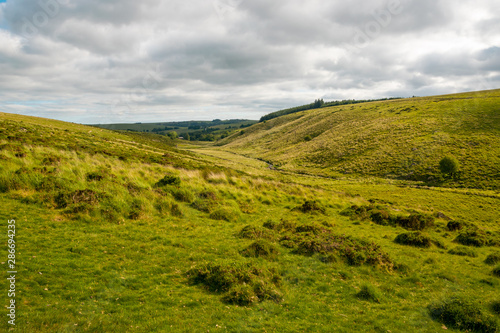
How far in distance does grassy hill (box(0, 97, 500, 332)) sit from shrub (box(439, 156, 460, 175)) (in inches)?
1945

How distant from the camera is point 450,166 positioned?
59938mm

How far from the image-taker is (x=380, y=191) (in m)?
50.7

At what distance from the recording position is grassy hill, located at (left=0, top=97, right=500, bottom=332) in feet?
27.0

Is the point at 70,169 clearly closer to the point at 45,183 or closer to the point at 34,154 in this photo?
the point at 45,183

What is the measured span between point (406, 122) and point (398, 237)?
96029mm

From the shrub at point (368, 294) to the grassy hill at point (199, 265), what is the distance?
0.05 meters

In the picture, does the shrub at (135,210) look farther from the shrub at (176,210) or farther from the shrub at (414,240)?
the shrub at (414,240)

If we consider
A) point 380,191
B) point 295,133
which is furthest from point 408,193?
point 295,133

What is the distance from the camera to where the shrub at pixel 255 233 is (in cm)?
1616

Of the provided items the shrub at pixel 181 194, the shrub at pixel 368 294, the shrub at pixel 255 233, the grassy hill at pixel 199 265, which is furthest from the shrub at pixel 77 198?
the shrub at pixel 368 294

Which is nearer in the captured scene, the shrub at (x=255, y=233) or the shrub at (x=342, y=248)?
the shrub at (x=342, y=248)

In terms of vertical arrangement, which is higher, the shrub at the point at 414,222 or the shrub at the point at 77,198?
the shrub at the point at 77,198

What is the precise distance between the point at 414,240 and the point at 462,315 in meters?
10.8

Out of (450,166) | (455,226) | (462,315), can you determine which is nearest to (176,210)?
(462,315)
